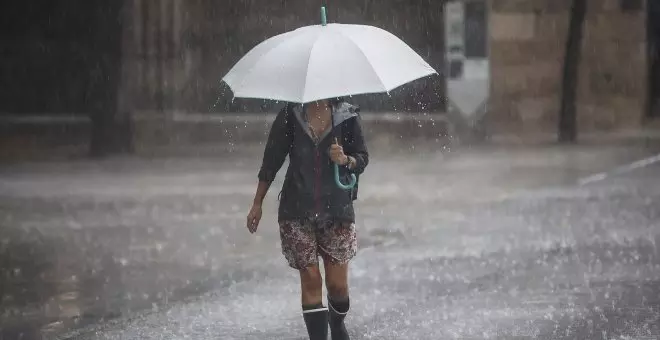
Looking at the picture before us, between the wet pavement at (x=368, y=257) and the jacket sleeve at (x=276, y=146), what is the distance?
4.39ft

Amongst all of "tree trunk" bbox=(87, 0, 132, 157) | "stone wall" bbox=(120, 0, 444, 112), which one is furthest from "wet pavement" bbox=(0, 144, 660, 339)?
"stone wall" bbox=(120, 0, 444, 112)

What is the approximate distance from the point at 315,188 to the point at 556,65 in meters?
14.9

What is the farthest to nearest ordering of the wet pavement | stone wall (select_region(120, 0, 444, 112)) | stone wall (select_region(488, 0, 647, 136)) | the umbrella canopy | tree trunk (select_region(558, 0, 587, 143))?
stone wall (select_region(488, 0, 647, 136)) < stone wall (select_region(120, 0, 444, 112)) < tree trunk (select_region(558, 0, 587, 143)) < the wet pavement < the umbrella canopy

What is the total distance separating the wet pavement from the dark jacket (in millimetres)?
1288

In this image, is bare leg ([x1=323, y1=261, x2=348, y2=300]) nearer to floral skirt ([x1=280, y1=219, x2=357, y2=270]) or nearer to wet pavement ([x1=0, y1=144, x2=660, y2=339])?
floral skirt ([x1=280, y1=219, x2=357, y2=270])

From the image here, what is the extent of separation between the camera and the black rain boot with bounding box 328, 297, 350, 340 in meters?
5.04

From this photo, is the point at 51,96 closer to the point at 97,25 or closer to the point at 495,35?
the point at 97,25

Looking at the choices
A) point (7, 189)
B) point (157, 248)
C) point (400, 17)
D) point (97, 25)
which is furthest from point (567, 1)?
point (157, 248)

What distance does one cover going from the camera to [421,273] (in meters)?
7.69

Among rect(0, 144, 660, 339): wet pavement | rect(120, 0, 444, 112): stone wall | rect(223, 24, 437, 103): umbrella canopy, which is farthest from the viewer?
rect(120, 0, 444, 112): stone wall

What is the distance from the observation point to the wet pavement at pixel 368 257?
625 centimetres

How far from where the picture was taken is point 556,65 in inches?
749

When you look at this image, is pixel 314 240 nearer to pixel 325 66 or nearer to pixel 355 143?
pixel 355 143

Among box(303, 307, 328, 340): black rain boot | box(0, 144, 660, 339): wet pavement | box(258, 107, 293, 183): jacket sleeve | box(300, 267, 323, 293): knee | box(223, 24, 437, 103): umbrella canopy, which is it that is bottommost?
box(0, 144, 660, 339): wet pavement
